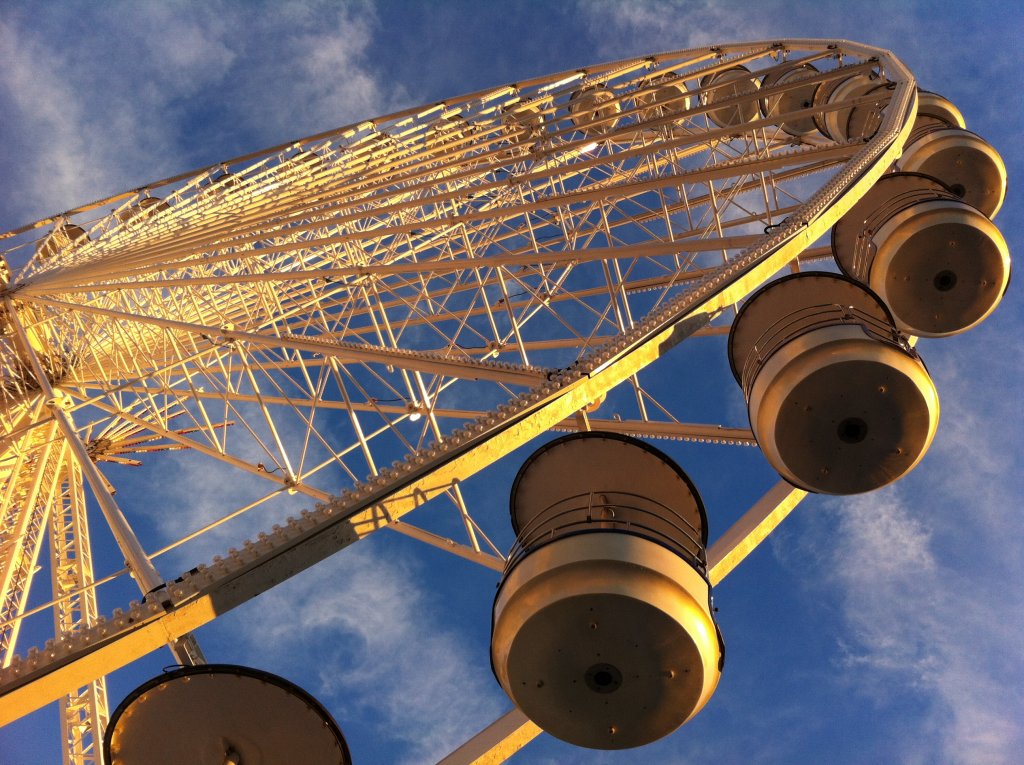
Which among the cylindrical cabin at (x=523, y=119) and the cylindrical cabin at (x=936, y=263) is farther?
the cylindrical cabin at (x=523, y=119)

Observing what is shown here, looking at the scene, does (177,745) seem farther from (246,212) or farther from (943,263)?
(246,212)

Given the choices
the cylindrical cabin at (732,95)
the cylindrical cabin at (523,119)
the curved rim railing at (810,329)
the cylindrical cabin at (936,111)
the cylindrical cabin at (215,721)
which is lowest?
the cylindrical cabin at (215,721)

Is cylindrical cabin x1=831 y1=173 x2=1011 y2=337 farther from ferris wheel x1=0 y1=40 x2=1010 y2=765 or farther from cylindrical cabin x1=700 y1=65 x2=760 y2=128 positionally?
cylindrical cabin x1=700 y1=65 x2=760 y2=128

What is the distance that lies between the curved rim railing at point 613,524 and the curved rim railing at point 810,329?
107 inches

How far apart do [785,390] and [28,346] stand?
784 inches

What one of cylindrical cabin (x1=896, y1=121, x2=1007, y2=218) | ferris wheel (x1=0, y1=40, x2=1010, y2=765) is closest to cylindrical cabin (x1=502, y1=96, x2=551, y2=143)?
ferris wheel (x1=0, y1=40, x2=1010, y2=765)

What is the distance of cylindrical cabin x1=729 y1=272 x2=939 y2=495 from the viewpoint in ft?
28.8

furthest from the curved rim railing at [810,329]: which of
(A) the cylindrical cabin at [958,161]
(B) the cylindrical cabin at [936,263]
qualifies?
(A) the cylindrical cabin at [958,161]

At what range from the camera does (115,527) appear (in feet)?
33.8

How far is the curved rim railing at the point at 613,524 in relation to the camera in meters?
7.22

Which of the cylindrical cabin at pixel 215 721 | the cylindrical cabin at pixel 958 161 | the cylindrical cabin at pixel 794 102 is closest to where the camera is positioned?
the cylindrical cabin at pixel 215 721

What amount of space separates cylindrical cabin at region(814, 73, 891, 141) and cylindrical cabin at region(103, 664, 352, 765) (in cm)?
1588

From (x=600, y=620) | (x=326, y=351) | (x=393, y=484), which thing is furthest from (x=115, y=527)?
(x=600, y=620)

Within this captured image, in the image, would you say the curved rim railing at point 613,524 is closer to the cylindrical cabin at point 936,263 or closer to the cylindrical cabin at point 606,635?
the cylindrical cabin at point 606,635
